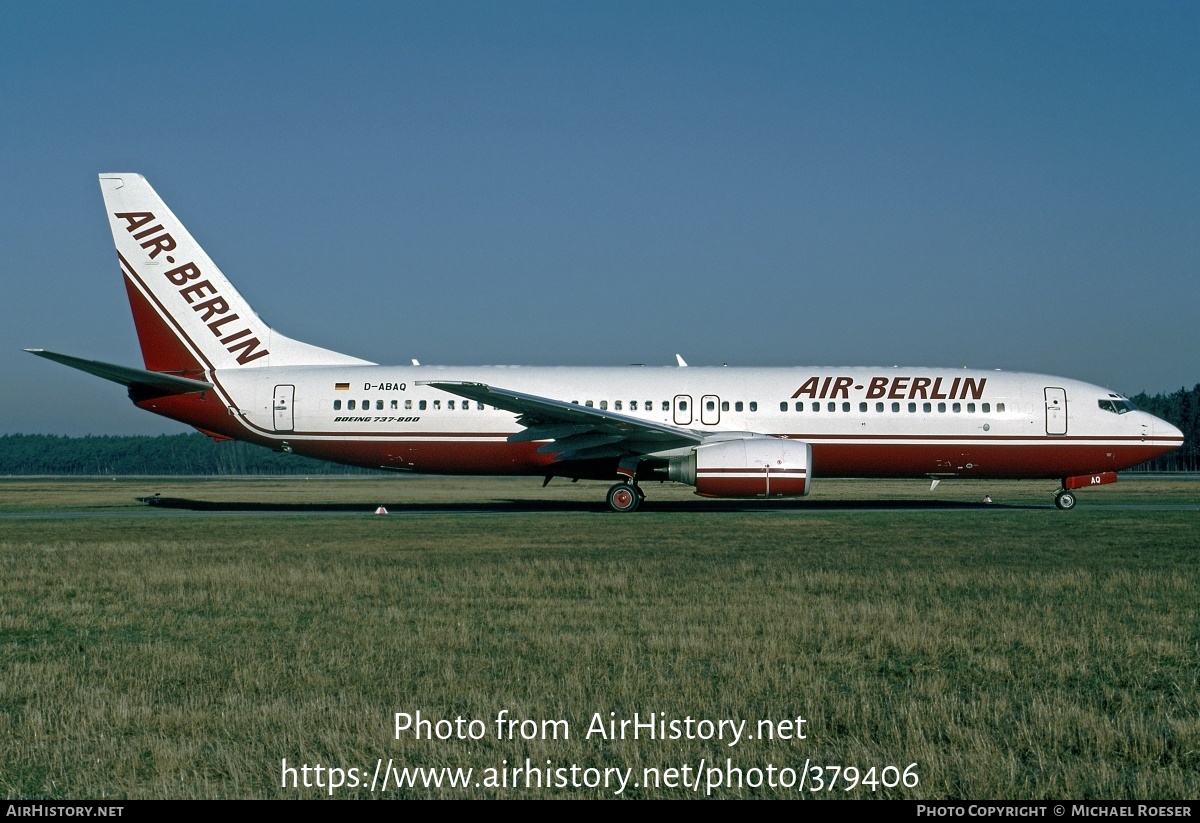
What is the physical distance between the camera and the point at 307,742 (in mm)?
6191

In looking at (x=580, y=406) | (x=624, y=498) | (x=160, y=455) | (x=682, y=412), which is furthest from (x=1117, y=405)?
(x=160, y=455)

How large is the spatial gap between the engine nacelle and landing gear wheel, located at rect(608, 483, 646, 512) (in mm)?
2311

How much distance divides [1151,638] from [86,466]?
16165 cm

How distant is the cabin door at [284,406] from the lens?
2948 centimetres

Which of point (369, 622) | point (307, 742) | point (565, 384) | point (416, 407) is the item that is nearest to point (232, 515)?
point (416, 407)

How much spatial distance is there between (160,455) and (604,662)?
166 m

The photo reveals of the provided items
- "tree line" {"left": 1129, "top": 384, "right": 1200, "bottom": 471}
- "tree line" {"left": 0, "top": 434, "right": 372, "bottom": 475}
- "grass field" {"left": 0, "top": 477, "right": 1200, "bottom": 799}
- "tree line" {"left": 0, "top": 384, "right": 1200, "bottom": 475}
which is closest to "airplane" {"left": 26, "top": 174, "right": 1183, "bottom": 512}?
"grass field" {"left": 0, "top": 477, "right": 1200, "bottom": 799}

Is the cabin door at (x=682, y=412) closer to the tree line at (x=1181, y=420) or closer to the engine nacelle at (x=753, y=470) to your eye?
the engine nacelle at (x=753, y=470)

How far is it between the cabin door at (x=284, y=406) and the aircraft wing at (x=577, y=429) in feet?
12.2

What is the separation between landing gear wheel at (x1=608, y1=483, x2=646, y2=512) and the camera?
28.2 m

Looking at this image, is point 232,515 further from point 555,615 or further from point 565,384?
point 555,615

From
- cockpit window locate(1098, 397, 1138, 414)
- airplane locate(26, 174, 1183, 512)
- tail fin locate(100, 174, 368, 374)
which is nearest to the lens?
airplane locate(26, 174, 1183, 512)

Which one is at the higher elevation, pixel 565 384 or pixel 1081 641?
pixel 565 384

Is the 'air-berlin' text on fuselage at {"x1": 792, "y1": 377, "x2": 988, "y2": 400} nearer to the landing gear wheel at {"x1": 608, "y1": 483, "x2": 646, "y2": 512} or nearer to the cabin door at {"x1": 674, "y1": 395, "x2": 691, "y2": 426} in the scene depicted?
the cabin door at {"x1": 674, "y1": 395, "x2": 691, "y2": 426}
